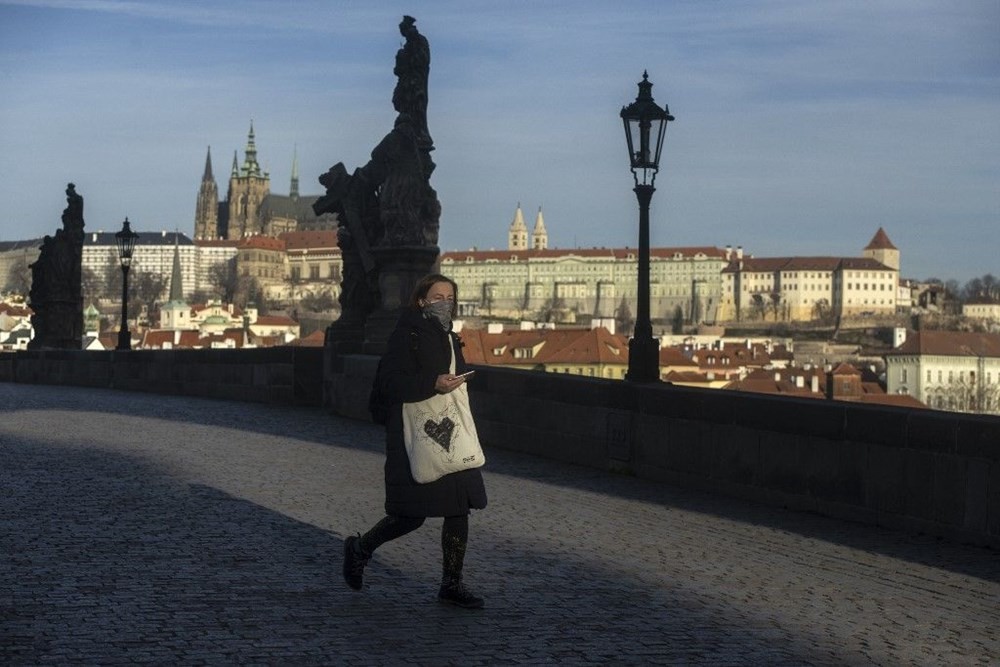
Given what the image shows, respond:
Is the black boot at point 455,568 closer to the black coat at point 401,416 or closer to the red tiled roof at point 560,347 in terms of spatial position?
the black coat at point 401,416

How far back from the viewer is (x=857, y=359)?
16375 cm

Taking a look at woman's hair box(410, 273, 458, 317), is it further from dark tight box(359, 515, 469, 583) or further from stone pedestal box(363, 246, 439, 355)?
stone pedestal box(363, 246, 439, 355)

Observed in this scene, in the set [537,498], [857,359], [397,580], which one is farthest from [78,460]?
[857,359]

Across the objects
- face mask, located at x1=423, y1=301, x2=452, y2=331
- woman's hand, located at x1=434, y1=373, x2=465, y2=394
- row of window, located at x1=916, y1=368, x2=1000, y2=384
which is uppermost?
face mask, located at x1=423, y1=301, x2=452, y2=331

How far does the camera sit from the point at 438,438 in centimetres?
652

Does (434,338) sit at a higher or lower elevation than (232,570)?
higher

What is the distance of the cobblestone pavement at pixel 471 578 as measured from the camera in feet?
19.2

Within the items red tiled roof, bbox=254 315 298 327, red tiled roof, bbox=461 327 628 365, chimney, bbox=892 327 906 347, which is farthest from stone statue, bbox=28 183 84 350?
chimney, bbox=892 327 906 347

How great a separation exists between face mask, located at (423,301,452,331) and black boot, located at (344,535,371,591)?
0.95m

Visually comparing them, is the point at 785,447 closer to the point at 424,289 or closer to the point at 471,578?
the point at 471,578

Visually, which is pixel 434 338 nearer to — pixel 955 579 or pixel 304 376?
pixel 955 579

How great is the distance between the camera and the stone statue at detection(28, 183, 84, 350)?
3275cm

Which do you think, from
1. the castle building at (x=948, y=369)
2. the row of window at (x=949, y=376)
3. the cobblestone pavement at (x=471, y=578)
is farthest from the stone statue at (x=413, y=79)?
the row of window at (x=949, y=376)

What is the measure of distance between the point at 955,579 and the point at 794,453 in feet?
8.36
